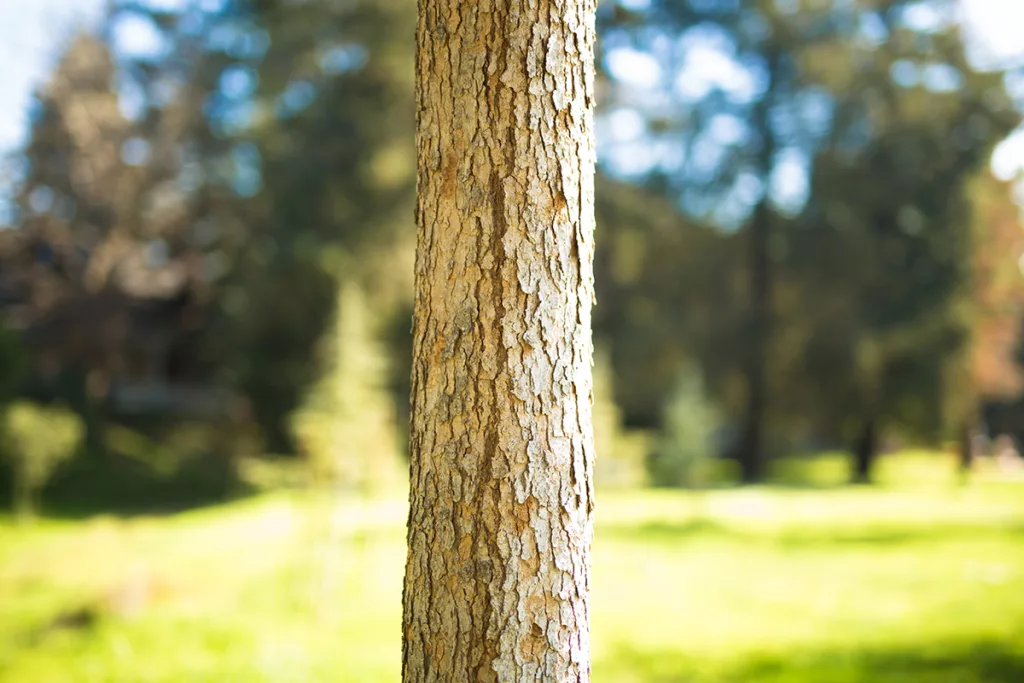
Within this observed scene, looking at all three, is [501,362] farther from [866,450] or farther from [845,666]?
[866,450]

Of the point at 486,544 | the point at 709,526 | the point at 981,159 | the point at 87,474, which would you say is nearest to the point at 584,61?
the point at 486,544

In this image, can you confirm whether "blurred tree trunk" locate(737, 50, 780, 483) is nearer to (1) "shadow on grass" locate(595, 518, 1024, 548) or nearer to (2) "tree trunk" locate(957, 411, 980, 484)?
(2) "tree trunk" locate(957, 411, 980, 484)

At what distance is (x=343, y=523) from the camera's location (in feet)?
44.9

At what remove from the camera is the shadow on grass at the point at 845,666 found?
660 cm

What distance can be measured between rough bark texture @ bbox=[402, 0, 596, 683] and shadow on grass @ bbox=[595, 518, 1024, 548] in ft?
39.0

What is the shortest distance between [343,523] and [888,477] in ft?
63.0

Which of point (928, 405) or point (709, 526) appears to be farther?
point (928, 405)

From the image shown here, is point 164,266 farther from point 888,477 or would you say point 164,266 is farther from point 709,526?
point 888,477

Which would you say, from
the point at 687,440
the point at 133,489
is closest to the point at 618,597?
the point at 687,440

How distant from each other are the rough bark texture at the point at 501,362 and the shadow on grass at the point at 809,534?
1188 cm

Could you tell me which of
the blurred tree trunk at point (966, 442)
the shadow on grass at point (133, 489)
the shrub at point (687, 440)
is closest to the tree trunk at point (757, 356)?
the blurred tree trunk at point (966, 442)

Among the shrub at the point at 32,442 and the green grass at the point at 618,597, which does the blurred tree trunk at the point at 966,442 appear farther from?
the shrub at the point at 32,442

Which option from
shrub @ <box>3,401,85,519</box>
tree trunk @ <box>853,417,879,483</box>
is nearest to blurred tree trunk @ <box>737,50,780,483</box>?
tree trunk @ <box>853,417,879,483</box>

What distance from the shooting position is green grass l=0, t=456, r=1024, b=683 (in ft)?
22.8
